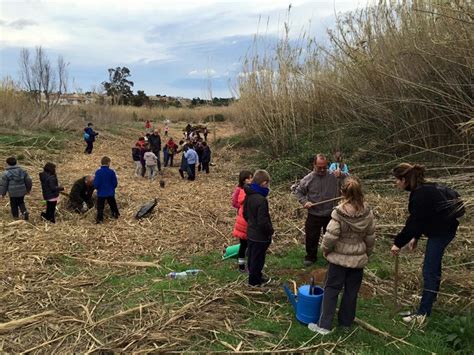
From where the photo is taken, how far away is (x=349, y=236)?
3.99 metres

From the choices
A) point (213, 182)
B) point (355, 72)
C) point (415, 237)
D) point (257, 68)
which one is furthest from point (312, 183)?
point (257, 68)

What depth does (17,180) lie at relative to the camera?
8391 millimetres

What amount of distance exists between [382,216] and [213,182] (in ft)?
20.1

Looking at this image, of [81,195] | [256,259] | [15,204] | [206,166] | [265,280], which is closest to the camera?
[256,259]

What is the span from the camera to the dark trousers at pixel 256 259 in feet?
16.8

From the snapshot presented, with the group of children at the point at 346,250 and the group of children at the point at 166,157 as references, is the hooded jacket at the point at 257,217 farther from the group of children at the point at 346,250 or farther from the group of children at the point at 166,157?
the group of children at the point at 166,157

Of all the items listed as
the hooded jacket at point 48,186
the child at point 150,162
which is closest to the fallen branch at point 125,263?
the hooded jacket at point 48,186

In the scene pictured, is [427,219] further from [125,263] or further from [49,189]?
[49,189]

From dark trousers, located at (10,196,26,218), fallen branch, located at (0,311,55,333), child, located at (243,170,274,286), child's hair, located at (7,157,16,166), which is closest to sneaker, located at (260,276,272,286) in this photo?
child, located at (243,170,274,286)

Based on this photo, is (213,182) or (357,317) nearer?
(357,317)

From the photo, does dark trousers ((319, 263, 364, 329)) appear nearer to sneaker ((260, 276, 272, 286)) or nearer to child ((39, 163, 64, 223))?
sneaker ((260, 276, 272, 286))

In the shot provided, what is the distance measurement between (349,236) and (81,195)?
6.88 m

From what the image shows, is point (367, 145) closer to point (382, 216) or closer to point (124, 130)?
point (382, 216)

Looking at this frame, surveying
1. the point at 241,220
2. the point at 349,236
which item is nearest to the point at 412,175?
the point at 349,236
